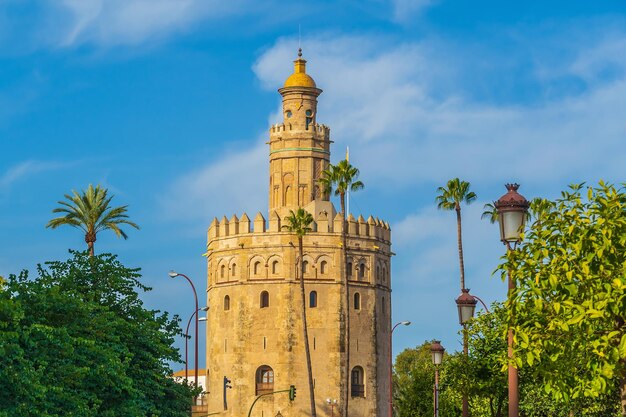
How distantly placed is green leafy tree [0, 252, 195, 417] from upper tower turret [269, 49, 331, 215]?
50.5m

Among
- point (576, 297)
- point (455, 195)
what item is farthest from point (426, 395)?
point (576, 297)

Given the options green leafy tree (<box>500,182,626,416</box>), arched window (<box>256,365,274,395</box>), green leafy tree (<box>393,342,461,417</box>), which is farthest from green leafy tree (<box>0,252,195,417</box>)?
arched window (<box>256,365,274,395</box>)

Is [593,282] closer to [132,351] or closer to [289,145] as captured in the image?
[132,351]

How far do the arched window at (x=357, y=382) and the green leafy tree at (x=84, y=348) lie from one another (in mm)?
46503

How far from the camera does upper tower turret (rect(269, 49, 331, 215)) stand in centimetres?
10056

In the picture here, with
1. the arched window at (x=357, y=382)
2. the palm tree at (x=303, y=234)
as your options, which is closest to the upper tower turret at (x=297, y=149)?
the palm tree at (x=303, y=234)

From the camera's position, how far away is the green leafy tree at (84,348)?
113 feet

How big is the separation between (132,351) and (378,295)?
5589 cm

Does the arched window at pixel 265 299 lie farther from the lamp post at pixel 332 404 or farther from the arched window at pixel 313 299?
the lamp post at pixel 332 404

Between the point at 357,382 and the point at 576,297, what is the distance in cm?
7495

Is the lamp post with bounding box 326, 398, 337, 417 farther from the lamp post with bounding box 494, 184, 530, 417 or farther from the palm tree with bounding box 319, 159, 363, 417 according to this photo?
the lamp post with bounding box 494, 184, 530, 417

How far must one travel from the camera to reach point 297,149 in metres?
101

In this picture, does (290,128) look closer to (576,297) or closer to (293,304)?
(293,304)

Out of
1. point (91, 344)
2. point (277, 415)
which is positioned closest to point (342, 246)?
point (277, 415)
